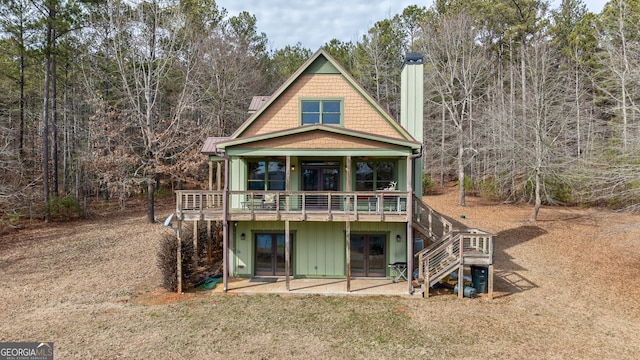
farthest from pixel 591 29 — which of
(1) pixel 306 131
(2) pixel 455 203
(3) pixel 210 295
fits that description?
(3) pixel 210 295

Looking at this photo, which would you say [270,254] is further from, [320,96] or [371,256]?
[320,96]

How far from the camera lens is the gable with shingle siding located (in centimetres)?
1367

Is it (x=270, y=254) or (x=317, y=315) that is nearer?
(x=317, y=315)

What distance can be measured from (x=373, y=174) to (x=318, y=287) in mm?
5193

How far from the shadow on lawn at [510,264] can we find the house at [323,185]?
171 cm

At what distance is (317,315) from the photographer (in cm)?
980

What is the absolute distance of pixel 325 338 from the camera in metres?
8.47

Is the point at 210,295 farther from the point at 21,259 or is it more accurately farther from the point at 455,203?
the point at 455,203

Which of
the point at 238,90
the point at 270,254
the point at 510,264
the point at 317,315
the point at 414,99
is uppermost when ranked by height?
the point at 238,90

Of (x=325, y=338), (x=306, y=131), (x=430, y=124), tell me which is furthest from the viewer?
(x=430, y=124)

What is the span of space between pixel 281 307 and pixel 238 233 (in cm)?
422

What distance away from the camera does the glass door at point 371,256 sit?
13148 mm

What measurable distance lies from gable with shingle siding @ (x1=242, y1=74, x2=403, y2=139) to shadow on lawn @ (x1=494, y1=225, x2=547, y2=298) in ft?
23.5

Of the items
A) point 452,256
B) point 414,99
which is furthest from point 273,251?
point 414,99
